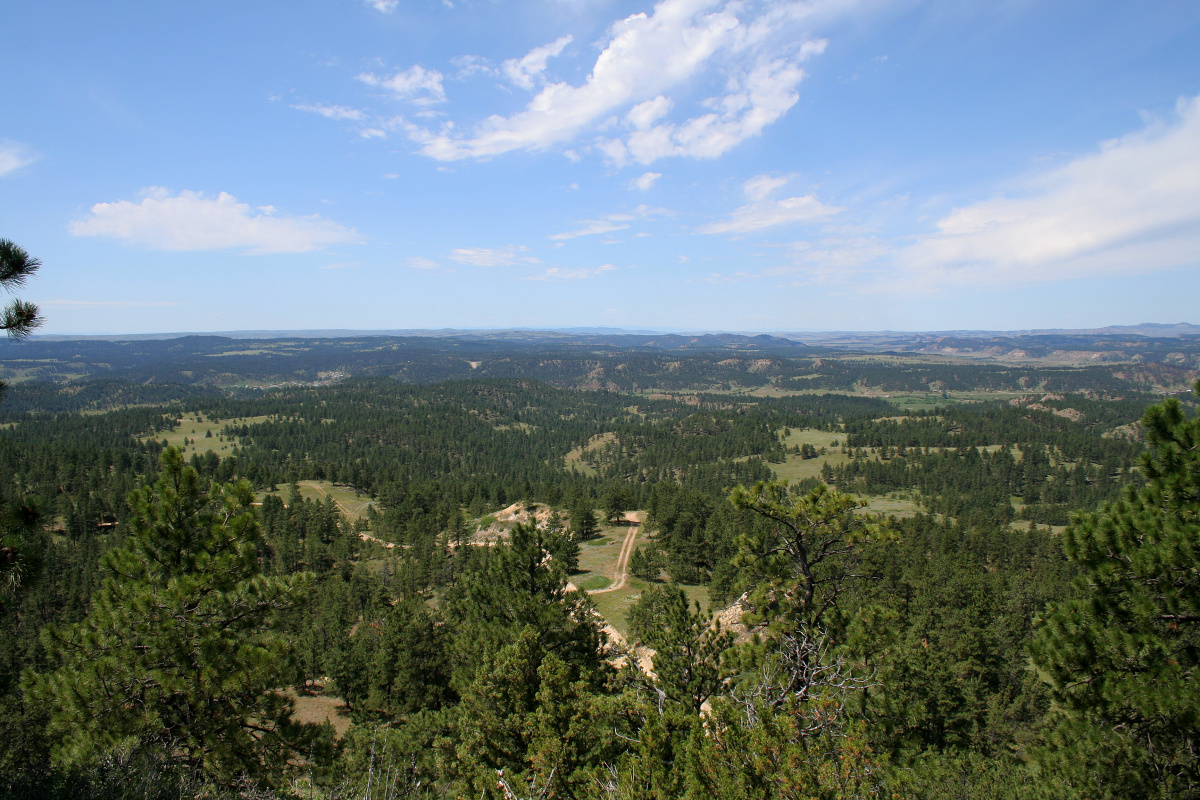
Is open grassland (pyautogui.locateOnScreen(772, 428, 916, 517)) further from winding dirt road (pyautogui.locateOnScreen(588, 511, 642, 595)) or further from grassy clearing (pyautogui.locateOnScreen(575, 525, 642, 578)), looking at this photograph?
grassy clearing (pyautogui.locateOnScreen(575, 525, 642, 578))

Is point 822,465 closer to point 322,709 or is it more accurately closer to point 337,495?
point 337,495

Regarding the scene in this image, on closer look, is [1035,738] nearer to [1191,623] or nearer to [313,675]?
[1191,623]

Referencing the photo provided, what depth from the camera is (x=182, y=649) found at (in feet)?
38.0

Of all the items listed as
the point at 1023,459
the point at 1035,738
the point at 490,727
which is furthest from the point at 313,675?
the point at 1023,459

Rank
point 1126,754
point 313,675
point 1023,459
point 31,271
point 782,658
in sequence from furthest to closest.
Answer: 1. point 1023,459
2. point 313,675
3. point 782,658
4. point 1126,754
5. point 31,271

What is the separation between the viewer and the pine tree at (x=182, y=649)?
11.1 meters

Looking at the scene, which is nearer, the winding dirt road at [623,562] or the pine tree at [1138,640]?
the pine tree at [1138,640]

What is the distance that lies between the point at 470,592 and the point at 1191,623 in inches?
817

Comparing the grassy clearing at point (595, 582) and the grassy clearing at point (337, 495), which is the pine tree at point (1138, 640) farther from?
the grassy clearing at point (337, 495)

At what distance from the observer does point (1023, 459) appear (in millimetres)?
156375

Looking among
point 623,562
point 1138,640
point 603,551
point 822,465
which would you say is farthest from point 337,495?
point 822,465

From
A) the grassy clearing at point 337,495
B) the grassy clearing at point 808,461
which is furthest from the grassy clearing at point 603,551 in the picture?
the grassy clearing at point 808,461

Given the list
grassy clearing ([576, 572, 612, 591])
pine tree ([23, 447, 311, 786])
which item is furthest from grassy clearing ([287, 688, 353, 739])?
pine tree ([23, 447, 311, 786])

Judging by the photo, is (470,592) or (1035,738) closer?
(470,592)
